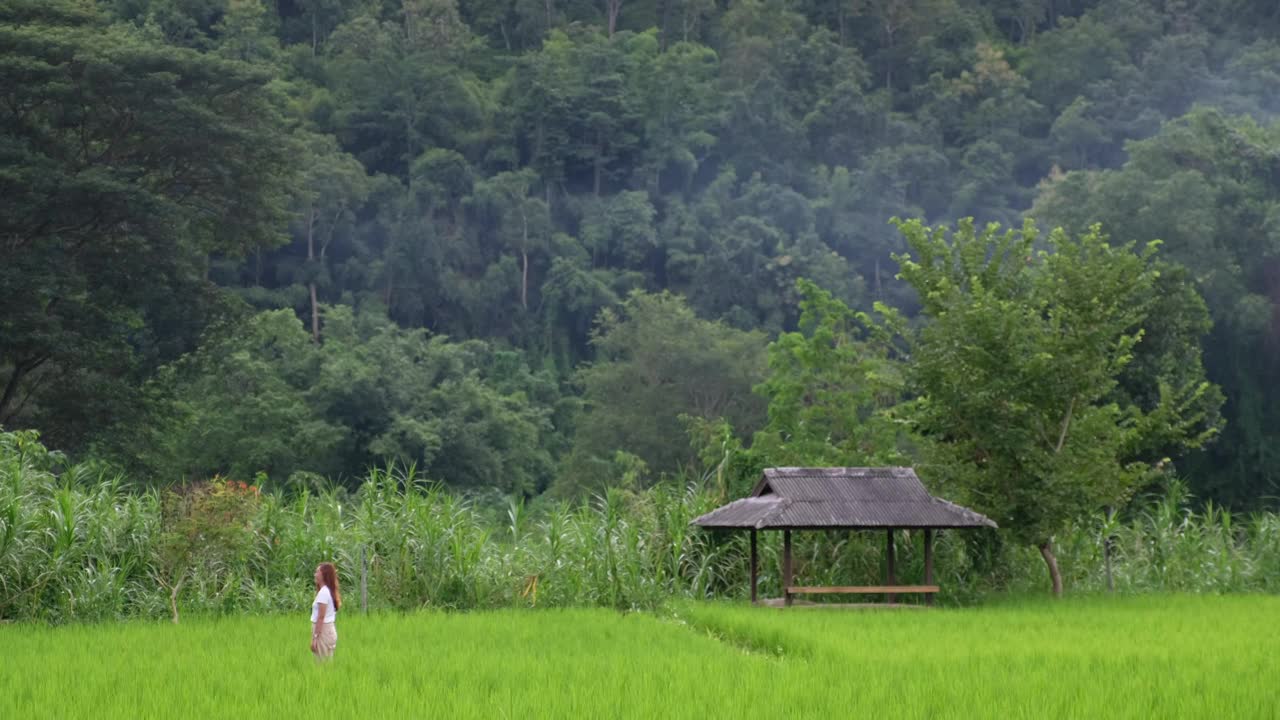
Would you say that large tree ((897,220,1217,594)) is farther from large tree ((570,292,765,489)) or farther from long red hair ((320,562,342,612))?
large tree ((570,292,765,489))

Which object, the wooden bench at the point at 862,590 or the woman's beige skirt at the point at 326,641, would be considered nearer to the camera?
the woman's beige skirt at the point at 326,641

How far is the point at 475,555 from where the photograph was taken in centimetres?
1866

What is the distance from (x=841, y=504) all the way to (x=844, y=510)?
17 centimetres

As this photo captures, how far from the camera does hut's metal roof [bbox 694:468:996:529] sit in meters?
17.5

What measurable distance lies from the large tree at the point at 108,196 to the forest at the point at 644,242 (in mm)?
91

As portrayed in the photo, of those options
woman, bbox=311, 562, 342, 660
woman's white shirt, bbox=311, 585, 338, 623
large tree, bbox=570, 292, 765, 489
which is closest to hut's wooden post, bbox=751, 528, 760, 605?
woman, bbox=311, 562, 342, 660

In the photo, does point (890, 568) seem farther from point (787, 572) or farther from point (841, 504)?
point (787, 572)

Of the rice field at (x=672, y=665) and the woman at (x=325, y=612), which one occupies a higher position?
the woman at (x=325, y=612)

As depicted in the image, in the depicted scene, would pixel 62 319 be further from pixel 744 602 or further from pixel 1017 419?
pixel 1017 419

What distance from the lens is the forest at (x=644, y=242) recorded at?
24109 mm

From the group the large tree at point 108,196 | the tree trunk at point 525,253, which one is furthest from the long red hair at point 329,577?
the tree trunk at point 525,253

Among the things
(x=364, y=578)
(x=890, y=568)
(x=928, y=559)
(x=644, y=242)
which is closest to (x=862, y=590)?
(x=890, y=568)

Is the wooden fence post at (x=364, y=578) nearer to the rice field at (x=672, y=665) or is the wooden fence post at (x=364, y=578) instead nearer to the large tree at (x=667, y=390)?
the rice field at (x=672, y=665)

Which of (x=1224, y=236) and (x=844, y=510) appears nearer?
(x=844, y=510)
